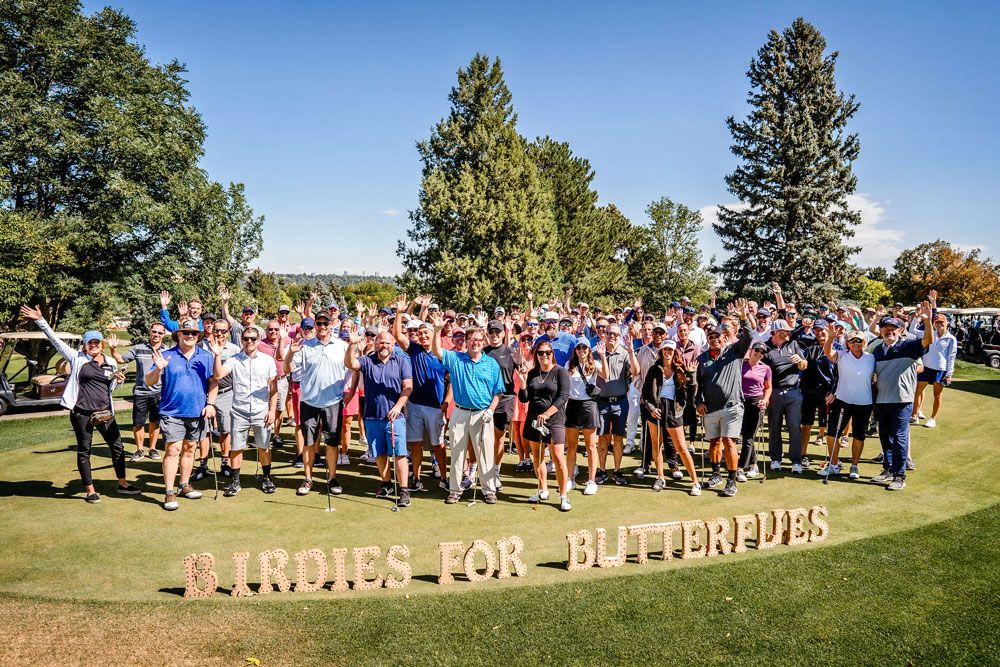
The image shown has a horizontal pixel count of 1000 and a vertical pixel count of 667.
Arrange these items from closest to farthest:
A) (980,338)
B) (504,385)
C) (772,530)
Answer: (772,530)
(504,385)
(980,338)

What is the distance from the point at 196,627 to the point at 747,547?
18.7 feet

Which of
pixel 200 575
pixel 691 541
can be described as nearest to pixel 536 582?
pixel 691 541

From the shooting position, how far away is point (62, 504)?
28.8ft

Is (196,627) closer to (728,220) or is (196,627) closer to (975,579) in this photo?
(975,579)

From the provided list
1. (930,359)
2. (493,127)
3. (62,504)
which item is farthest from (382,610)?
(493,127)

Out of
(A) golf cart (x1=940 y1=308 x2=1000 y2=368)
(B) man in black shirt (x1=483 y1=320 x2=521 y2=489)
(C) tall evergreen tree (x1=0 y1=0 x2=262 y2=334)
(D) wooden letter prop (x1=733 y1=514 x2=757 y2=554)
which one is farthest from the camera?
(A) golf cart (x1=940 y1=308 x2=1000 y2=368)

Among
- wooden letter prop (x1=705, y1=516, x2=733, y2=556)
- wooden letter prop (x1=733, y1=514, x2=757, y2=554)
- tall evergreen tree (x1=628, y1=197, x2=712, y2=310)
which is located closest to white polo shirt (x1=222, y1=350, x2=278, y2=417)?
wooden letter prop (x1=705, y1=516, x2=733, y2=556)

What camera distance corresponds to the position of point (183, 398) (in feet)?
28.5

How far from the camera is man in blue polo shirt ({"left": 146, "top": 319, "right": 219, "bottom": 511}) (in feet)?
28.2

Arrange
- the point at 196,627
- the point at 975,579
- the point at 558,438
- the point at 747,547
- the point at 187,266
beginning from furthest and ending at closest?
the point at 187,266 → the point at 558,438 → the point at 747,547 → the point at 975,579 → the point at 196,627

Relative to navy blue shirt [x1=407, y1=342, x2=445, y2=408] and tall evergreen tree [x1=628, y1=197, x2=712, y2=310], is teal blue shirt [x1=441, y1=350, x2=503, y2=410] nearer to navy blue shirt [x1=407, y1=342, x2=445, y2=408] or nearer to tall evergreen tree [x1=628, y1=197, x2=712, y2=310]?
navy blue shirt [x1=407, y1=342, x2=445, y2=408]

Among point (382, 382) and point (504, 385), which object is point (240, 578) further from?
point (504, 385)

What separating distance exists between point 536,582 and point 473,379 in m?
3.01

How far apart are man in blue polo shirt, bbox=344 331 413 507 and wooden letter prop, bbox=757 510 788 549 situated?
14.5 ft
